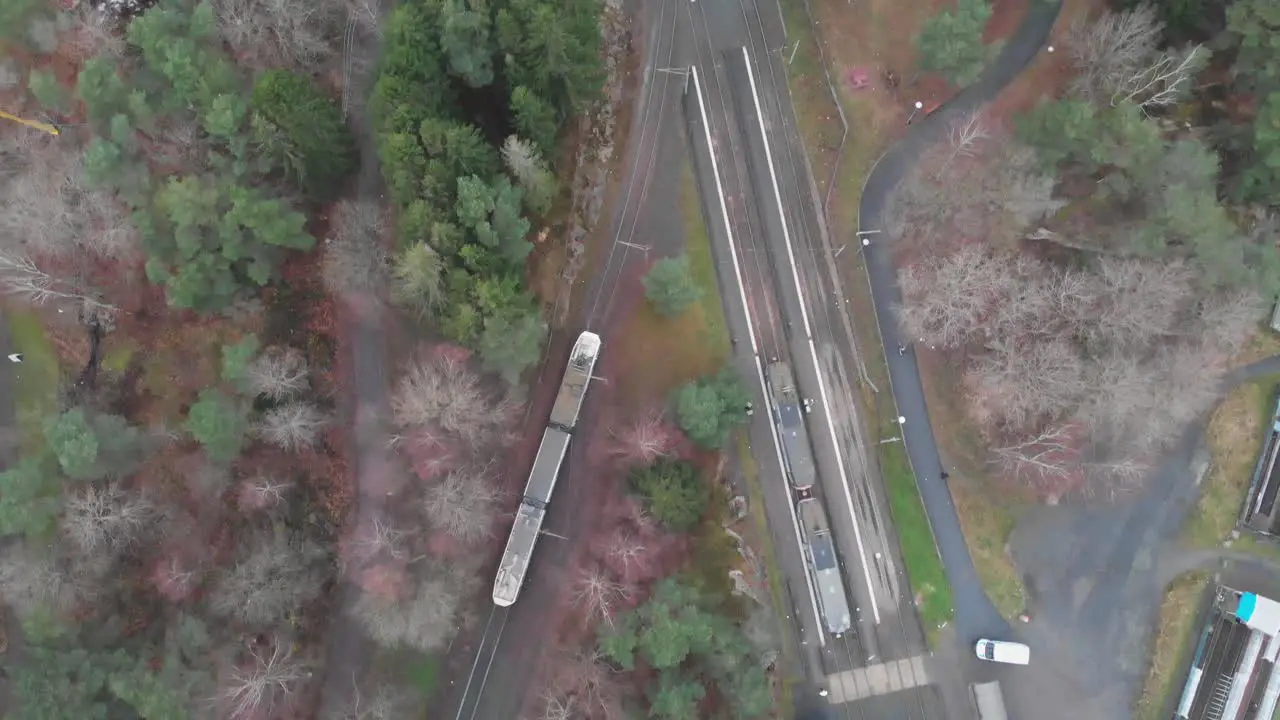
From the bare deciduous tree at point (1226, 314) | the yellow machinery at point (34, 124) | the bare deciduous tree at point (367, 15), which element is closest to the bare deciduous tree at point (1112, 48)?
the bare deciduous tree at point (1226, 314)

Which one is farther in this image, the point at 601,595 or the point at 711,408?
the point at 711,408

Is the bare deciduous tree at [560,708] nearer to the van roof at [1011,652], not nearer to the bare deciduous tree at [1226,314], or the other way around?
the van roof at [1011,652]

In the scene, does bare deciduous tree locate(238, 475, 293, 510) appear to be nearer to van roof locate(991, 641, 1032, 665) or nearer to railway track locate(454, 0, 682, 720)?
railway track locate(454, 0, 682, 720)

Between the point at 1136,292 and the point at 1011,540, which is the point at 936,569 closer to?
the point at 1011,540

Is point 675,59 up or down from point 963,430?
up

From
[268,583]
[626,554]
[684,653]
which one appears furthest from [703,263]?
[268,583]

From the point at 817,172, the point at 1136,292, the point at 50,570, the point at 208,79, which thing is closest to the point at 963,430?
the point at 1136,292

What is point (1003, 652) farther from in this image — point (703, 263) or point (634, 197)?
point (634, 197)
